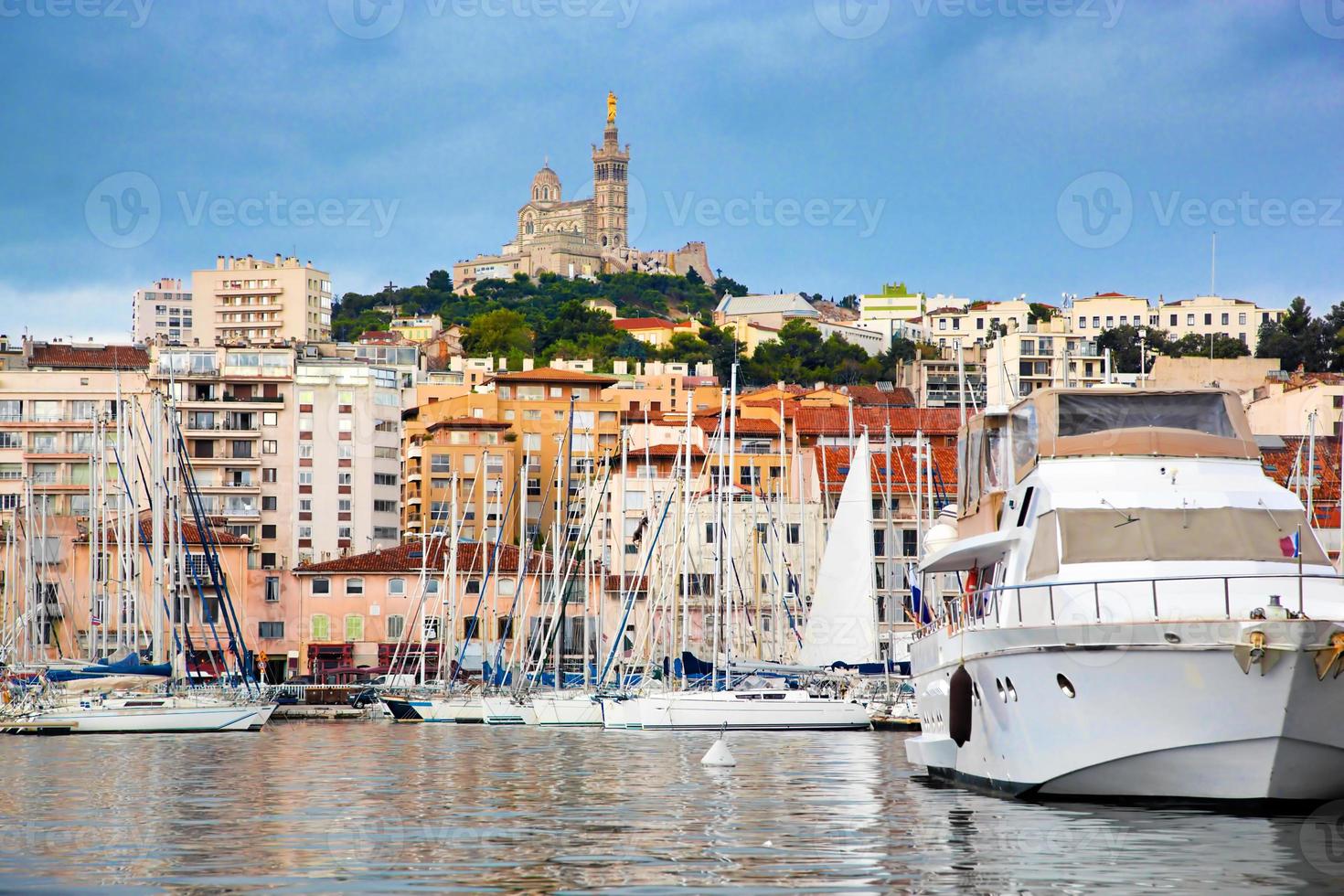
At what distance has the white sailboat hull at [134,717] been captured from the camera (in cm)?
6184

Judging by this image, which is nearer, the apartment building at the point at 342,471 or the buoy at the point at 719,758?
the buoy at the point at 719,758

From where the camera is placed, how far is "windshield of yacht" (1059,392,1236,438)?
92.5 feet

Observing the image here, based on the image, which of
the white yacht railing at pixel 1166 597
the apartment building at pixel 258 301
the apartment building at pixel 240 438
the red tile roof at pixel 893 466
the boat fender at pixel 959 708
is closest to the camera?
the white yacht railing at pixel 1166 597

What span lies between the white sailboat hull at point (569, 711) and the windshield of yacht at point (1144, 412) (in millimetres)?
37249

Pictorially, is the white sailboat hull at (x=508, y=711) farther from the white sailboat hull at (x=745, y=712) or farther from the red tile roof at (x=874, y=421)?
the red tile roof at (x=874, y=421)

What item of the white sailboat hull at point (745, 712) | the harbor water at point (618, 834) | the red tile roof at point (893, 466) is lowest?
the white sailboat hull at point (745, 712)

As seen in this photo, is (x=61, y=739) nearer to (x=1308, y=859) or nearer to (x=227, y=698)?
(x=227, y=698)

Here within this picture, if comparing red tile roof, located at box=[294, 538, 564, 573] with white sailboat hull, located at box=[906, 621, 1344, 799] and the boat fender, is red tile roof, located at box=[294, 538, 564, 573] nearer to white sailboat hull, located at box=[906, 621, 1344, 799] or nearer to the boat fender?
the boat fender

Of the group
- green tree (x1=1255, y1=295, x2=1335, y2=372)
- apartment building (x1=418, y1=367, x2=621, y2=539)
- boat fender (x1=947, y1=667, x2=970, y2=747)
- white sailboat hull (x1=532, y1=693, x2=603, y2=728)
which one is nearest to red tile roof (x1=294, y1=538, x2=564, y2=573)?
apartment building (x1=418, y1=367, x2=621, y2=539)

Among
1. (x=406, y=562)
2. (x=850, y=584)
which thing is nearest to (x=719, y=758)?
(x=850, y=584)

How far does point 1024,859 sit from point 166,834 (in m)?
11.8

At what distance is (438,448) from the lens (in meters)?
133

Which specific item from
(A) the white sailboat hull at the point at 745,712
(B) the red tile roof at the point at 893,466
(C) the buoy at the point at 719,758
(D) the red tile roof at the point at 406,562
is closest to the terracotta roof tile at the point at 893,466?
(B) the red tile roof at the point at 893,466

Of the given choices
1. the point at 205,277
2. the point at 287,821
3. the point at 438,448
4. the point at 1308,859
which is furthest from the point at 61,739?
the point at 205,277
